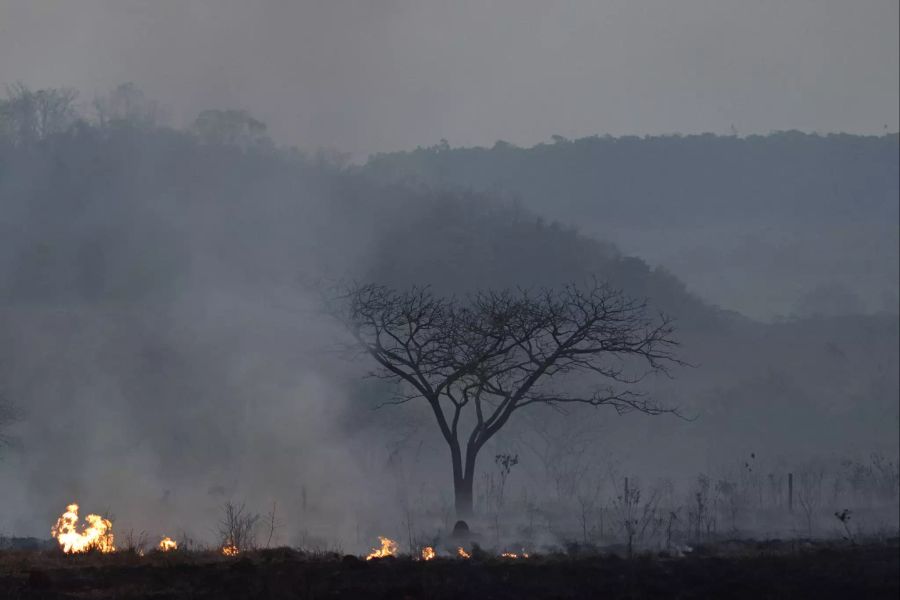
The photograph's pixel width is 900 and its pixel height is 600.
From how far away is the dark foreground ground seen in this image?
656 inches

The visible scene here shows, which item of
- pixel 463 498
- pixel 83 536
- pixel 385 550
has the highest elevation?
pixel 463 498

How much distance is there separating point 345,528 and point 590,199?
3222 inches

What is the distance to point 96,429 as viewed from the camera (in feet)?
138

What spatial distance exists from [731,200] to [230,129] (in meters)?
48.4

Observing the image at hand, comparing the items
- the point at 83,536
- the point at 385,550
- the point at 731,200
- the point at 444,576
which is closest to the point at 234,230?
the point at 83,536

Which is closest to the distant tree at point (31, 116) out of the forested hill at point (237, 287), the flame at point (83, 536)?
the forested hill at point (237, 287)

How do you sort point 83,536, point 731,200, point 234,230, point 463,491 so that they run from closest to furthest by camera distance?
1. point 83,536
2. point 463,491
3. point 234,230
4. point 731,200

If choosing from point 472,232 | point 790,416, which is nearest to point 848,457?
point 790,416

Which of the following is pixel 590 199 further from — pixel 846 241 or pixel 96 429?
pixel 96 429

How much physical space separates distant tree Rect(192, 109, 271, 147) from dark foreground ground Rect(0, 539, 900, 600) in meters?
70.8

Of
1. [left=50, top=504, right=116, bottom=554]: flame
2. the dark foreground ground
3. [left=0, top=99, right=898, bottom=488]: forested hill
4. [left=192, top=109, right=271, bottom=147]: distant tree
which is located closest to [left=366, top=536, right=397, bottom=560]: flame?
the dark foreground ground

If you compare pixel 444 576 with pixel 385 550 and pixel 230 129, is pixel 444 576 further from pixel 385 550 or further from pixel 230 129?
pixel 230 129

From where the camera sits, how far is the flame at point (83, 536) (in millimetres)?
22234

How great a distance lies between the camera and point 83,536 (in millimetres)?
23375
